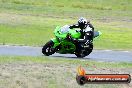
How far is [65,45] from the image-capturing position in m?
21.6

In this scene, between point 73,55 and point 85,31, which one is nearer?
point 85,31

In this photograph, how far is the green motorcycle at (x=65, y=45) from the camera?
21.3m

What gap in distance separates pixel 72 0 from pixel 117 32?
38.6 meters

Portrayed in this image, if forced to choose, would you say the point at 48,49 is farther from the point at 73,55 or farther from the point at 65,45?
the point at 73,55

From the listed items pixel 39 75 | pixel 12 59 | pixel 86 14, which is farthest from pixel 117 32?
pixel 39 75

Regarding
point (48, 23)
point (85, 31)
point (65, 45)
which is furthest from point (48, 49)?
point (48, 23)

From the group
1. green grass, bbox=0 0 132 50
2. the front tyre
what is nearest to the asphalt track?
the front tyre

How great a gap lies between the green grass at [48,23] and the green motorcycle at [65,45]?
5.76 m

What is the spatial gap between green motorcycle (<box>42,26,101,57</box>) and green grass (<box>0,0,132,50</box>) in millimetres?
5755

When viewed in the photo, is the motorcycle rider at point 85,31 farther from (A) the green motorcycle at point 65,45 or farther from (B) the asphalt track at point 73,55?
(B) the asphalt track at point 73,55

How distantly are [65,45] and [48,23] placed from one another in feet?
76.9

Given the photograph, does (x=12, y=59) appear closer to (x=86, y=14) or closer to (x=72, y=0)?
(x=86, y=14)

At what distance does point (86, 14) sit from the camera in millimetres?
57750

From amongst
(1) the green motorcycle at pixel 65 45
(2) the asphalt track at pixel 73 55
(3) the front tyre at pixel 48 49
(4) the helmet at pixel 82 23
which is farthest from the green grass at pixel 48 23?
(4) the helmet at pixel 82 23
